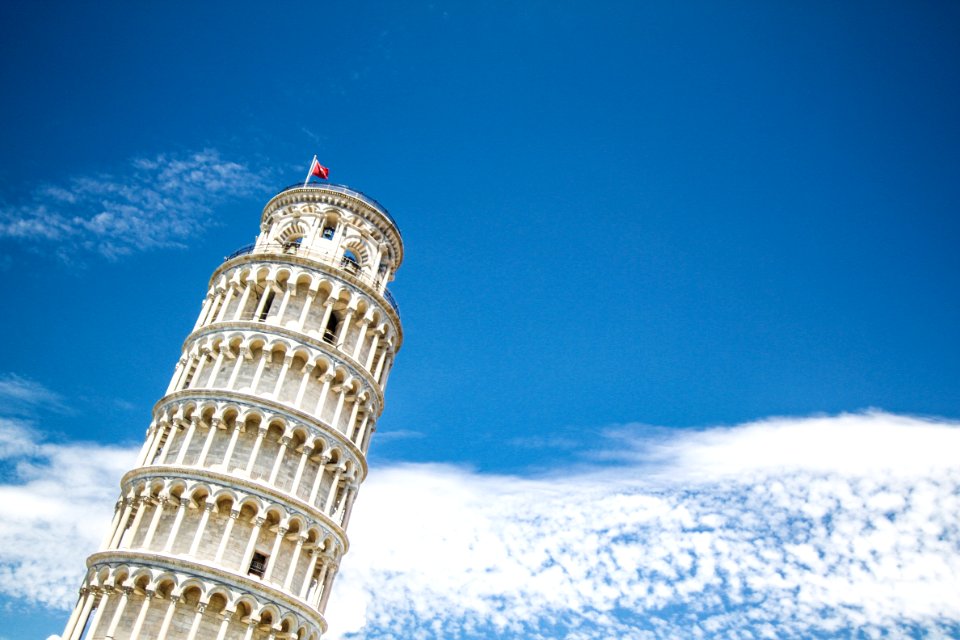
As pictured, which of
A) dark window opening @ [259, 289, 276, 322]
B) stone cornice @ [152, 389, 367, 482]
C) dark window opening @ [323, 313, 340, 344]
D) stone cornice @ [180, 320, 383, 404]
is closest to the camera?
stone cornice @ [152, 389, 367, 482]

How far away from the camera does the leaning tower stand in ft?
134

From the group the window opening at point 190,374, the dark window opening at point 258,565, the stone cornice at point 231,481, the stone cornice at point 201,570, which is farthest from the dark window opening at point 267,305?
the stone cornice at point 201,570

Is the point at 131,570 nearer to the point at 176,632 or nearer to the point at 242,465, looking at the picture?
the point at 176,632

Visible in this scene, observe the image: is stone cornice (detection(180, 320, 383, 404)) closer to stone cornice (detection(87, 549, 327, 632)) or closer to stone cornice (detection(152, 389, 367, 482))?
stone cornice (detection(152, 389, 367, 482))

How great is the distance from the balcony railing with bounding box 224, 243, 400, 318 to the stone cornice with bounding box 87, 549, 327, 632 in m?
18.8

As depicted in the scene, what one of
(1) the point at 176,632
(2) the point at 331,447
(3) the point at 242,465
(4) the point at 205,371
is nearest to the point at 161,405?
(4) the point at 205,371

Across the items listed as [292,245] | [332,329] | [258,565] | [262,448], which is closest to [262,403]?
[262,448]

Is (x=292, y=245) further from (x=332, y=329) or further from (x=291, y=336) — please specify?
(x=291, y=336)

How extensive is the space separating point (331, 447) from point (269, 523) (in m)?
5.28

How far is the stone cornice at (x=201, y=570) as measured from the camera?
40.7m

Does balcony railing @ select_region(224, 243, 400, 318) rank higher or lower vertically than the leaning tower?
higher

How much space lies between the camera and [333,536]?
4606cm

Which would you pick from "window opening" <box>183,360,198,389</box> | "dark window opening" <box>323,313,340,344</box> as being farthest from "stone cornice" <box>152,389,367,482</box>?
"dark window opening" <box>323,313,340,344</box>

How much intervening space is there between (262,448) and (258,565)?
Answer: 598 cm
